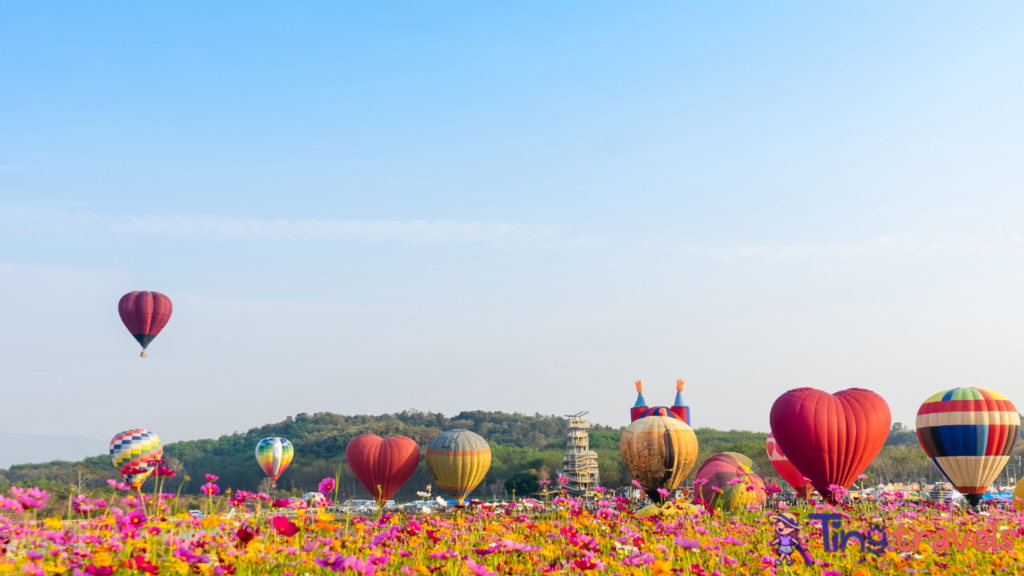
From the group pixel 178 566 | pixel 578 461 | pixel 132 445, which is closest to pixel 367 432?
pixel 578 461

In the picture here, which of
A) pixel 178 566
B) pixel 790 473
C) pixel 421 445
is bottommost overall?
pixel 421 445

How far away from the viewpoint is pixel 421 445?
122 metres

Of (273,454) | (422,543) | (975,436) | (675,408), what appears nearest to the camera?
(422,543)

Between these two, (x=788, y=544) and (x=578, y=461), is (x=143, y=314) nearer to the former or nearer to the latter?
(x=578, y=461)

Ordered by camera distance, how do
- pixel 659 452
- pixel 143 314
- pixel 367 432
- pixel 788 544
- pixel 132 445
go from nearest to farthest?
pixel 788 544 < pixel 659 452 < pixel 143 314 < pixel 132 445 < pixel 367 432

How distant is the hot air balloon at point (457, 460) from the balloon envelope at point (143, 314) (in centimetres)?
2102

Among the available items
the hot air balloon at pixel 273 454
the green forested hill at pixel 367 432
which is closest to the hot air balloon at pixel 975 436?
the green forested hill at pixel 367 432

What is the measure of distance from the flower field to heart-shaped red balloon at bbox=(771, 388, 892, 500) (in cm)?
2214

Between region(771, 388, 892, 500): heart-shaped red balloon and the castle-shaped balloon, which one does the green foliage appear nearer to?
the castle-shaped balloon

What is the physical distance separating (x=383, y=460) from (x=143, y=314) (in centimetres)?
1932

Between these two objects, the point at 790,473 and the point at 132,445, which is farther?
the point at 132,445

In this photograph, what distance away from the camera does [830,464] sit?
31219mm

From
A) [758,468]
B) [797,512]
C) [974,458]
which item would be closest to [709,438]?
[758,468]

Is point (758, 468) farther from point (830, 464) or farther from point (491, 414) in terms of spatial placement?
point (491, 414)
